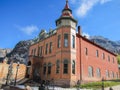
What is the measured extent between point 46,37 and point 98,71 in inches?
566

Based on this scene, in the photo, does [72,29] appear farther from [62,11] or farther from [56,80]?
[56,80]

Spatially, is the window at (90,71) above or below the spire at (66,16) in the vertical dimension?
below

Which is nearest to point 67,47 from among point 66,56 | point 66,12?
point 66,56

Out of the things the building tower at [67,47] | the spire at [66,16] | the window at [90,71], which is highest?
the spire at [66,16]

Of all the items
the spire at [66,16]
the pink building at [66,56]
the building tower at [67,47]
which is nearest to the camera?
the building tower at [67,47]

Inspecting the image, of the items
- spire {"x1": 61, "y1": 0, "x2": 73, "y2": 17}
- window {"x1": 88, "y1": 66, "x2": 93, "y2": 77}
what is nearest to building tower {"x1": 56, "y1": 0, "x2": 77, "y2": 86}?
spire {"x1": 61, "y1": 0, "x2": 73, "y2": 17}

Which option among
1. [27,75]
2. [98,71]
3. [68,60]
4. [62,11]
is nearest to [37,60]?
[27,75]

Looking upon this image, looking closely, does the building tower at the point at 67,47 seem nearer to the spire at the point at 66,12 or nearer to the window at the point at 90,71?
the spire at the point at 66,12

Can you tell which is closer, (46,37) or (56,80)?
(56,80)

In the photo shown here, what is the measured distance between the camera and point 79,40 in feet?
99.7

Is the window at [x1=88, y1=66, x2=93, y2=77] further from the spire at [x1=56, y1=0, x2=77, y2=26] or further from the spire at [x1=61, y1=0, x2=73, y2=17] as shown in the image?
the spire at [x1=61, y1=0, x2=73, y2=17]

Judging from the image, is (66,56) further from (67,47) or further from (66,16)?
(66,16)

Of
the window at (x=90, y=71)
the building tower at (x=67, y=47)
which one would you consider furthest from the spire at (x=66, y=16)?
the window at (x=90, y=71)

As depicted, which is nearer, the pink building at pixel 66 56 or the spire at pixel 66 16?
the pink building at pixel 66 56
